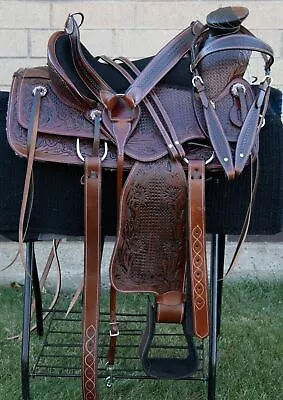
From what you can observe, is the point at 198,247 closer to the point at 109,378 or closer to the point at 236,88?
the point at 236,88

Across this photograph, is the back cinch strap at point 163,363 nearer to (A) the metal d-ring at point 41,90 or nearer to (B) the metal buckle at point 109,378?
(B) the metal buckle at point 109,378

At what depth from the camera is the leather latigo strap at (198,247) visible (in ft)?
5.87

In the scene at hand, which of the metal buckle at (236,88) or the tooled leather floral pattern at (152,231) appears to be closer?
the tooled leather floral pattern at (152,231)

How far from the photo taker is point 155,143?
1.84 metres

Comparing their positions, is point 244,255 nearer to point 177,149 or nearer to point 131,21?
point 131,21

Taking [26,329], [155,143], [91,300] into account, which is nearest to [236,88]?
[155,143]

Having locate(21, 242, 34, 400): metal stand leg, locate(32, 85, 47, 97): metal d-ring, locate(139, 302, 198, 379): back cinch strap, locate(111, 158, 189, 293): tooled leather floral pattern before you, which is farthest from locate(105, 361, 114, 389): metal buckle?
locate(32, 85, 47, 97): metal d-ring

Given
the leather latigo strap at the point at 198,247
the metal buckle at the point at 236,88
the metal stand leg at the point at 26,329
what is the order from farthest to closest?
the metal stand leg at the point at 26,329, the metal buckle at the point at 236,88, the leather latigo strap at the point at 198,247

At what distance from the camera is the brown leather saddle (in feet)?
5.93

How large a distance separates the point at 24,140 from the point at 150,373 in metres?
0.75

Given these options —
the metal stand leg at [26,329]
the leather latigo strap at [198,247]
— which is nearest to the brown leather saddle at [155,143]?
Answer: the leather latigo strap at [198,247]

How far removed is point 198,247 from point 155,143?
30cm

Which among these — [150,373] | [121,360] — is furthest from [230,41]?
[121,360]

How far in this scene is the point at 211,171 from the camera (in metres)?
1.86
